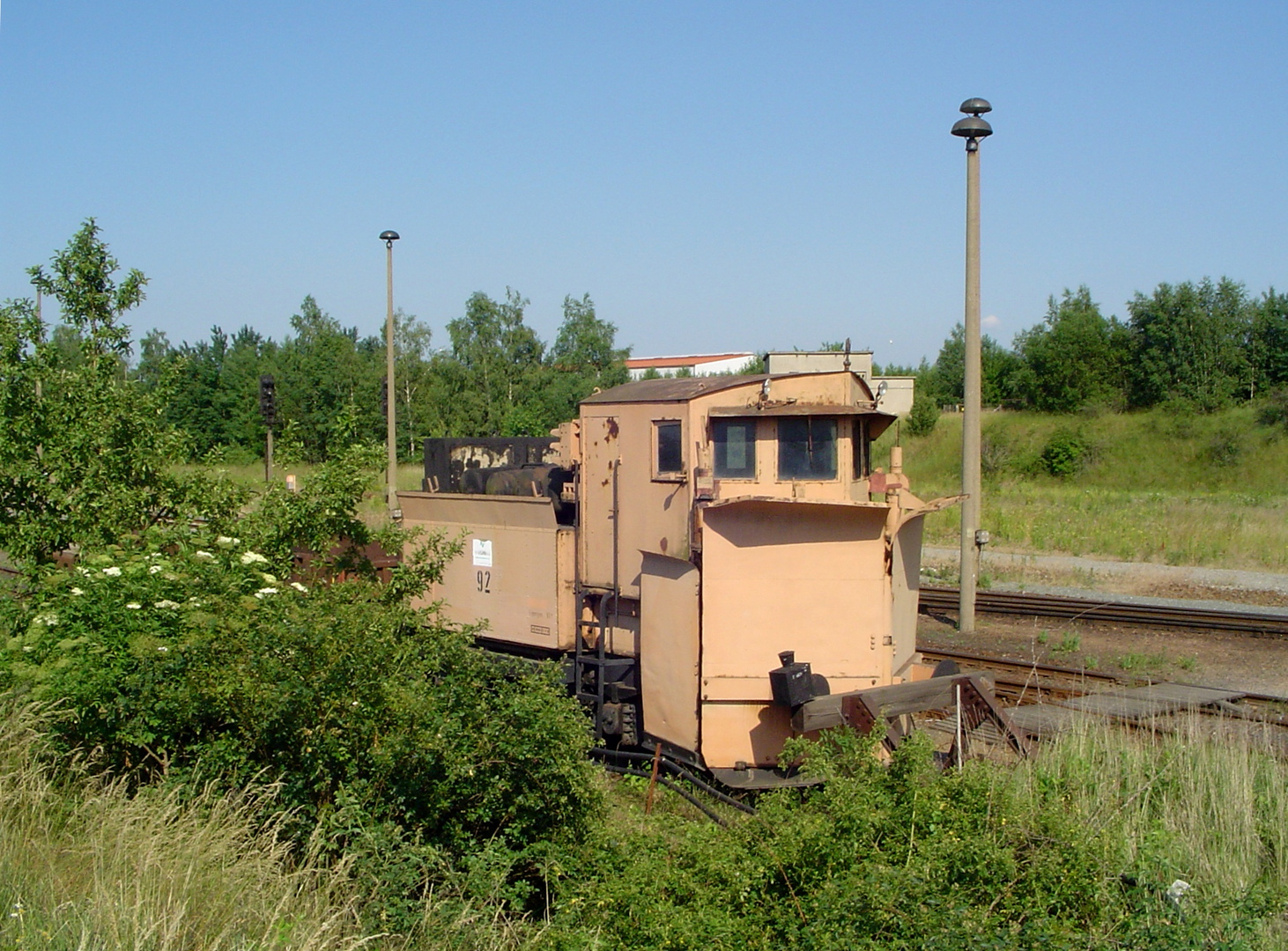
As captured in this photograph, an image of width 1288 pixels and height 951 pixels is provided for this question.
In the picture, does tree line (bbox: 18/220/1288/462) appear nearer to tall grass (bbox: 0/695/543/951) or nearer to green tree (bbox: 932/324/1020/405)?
green tree (bbox: 932/324/1020/405)

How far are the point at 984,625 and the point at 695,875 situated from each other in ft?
39.8

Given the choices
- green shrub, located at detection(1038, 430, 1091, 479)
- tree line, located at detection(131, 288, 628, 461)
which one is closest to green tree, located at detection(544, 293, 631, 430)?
tree line, located at detection(131, 288, 628, 461)

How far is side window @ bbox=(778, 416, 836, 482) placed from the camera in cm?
Result: 838

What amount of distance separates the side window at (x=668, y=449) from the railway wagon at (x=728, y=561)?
1 centimetres

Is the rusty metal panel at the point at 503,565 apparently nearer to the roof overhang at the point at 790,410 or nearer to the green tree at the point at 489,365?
the roof overhang at the point at 790,410

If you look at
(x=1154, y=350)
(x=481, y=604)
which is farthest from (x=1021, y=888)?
(x=1154, y=350)

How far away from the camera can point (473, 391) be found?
1802 inches

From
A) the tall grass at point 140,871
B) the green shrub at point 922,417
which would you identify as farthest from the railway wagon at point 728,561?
the green shrub at point 922,417

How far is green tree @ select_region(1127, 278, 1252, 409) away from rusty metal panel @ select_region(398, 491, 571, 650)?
48.0 meters

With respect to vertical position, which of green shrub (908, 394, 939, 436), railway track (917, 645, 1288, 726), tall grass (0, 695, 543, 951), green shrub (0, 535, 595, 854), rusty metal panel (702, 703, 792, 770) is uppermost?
green shrub (908, 394, 939, 436)

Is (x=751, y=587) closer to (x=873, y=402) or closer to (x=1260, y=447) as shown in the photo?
(x=873, y=402)

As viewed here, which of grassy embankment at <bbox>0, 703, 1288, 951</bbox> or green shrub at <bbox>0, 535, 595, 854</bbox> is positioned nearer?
grassy embankment at <bbox>0, 703, 1288, 951</bbox>

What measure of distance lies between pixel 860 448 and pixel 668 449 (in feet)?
5.56

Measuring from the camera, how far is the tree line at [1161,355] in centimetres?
5216
